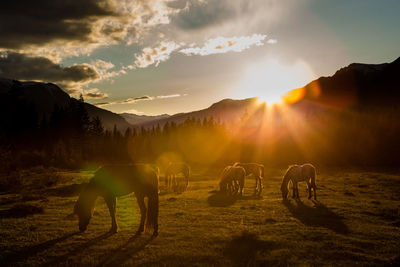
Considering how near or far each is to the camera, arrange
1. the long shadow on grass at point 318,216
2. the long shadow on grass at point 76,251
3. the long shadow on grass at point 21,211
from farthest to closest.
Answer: the long shadow on grass at point 21,211
the long shadow on grass at point 318,216
the long shadow on grass at point 76,251

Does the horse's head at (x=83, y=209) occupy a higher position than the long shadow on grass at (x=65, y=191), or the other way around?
the horse's head at (x=83, y=209)

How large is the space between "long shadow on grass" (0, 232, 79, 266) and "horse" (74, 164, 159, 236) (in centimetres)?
157

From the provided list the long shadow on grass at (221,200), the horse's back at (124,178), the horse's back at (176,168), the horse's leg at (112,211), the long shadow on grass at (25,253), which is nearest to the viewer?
the long shadow on grass at (25,253)

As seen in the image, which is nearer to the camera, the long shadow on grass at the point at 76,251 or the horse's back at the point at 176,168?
the long shadow on grass at the point at 76,251

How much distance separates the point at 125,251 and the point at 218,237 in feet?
14.0

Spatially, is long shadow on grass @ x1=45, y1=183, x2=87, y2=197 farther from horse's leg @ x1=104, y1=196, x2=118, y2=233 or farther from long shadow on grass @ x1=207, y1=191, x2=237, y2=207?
horse's leg @ x1=104, y1=196, x2=118, y2=233

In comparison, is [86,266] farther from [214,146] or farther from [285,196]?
[214,146]

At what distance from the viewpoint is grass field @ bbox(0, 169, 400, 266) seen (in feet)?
30.9

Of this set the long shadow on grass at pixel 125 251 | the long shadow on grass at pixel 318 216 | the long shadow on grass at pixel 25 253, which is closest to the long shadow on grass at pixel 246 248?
the long shadow on grass at pixel 125 251

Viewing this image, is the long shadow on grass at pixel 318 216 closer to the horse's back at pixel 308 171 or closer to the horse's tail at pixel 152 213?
the horse's back at pixel 308 171

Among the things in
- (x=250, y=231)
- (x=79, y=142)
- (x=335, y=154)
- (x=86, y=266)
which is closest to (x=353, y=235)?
(x=250, y=231)

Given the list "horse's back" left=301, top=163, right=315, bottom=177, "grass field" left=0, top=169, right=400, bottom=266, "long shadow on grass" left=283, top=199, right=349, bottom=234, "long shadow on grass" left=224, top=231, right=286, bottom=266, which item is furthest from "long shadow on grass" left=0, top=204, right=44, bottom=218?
"horse's back" left=301, top=163, right=315, bottom=177

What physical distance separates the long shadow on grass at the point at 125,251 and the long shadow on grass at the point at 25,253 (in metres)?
3.04

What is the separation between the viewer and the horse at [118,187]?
12.3 metres
